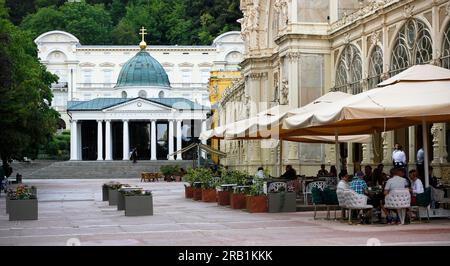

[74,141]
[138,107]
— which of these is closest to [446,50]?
[138,107]

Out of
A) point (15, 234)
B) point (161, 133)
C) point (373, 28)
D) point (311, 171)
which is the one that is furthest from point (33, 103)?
point (161, 133)

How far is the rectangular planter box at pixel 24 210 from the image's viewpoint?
23.4 m

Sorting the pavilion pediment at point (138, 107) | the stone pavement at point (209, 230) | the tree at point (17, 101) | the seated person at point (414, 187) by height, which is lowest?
the stone pavement at point (209, 230)

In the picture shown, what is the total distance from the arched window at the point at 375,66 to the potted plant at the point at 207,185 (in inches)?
329

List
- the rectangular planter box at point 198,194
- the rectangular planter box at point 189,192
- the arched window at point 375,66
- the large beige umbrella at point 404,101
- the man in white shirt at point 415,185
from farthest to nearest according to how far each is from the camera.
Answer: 1. the arched window at point 375,66
2. the rectangular planter box at point 189,192
3. the rectangular planter box at point 198,194
4. the man in white shirt at point 415,185
5. the large beige umbrella at point 404,101

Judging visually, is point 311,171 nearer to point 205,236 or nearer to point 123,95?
point 205,236

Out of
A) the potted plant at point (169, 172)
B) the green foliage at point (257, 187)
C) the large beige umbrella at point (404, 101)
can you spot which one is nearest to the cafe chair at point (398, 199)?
the large beige umbrella at point (404, 101)

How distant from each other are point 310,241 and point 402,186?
4.35 meters

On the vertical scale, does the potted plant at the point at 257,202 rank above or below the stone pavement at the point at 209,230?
above

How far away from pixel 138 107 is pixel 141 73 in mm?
11305

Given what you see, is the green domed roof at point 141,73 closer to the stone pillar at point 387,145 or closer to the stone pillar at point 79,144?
the stone pillar at point 79,144

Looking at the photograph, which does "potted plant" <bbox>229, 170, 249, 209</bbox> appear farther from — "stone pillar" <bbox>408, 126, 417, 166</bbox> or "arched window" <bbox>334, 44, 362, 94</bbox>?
"arched window" <bbox>334, 44, 362, 94</bbox>

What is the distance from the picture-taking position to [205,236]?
1717 cm

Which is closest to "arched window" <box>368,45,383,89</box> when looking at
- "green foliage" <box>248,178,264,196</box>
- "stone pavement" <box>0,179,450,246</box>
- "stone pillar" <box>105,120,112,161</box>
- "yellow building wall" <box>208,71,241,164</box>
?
"green foliage" <box>248,178,264,196</box>
